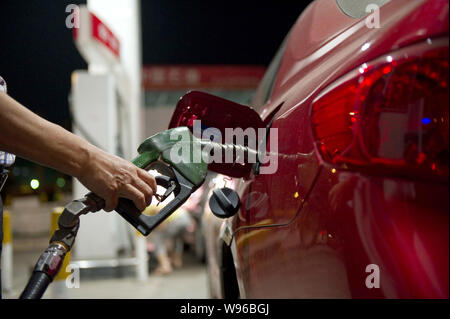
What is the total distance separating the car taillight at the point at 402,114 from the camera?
927 millimetres

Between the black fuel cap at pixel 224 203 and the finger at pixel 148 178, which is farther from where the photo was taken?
the black fuel cap at pixel 224 203

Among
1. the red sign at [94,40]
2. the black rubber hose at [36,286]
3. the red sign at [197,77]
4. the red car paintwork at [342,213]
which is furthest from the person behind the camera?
the red sign at [197,77]

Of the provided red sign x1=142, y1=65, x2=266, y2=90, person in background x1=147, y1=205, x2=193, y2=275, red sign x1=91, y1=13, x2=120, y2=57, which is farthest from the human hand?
red sign x1=142, y1=65, x2=266, y2=90

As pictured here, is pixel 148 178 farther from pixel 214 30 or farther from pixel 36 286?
pixel 214 30

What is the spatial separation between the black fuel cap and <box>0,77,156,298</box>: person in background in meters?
0.25

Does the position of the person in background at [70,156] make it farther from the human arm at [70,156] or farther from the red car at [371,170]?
the red car at [371,170]

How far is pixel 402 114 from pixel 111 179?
0.72 m

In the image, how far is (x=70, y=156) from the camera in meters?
1.21

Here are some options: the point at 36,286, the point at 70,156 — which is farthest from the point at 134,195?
the point at 36,286

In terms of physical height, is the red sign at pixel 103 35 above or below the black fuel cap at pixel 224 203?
above

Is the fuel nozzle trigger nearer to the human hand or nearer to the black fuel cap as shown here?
the human hand

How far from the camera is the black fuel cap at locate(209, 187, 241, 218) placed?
4.81ft

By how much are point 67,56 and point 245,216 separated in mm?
1463

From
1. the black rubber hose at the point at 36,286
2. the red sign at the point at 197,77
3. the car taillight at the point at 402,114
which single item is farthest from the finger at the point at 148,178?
the red sign at the point at 197,77
